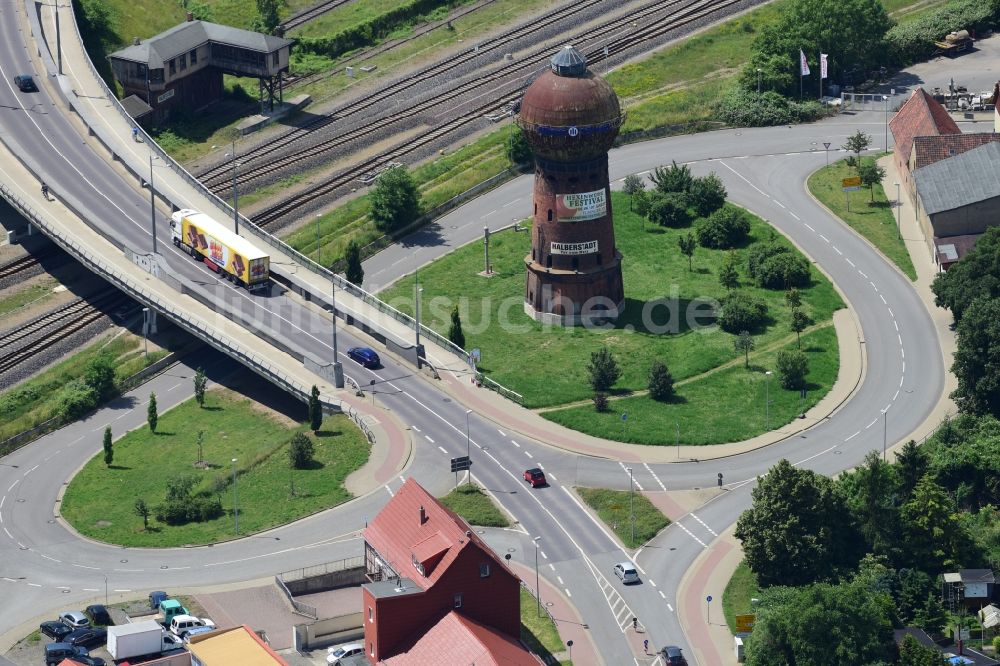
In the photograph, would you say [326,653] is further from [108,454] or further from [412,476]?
[108,454]

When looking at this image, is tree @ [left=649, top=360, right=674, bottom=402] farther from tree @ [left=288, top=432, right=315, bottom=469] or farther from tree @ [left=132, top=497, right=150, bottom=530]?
tree @ [left=132, top=497, right=150, bottom=530]

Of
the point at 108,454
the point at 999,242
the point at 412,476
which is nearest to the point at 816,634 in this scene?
the point at 412,476

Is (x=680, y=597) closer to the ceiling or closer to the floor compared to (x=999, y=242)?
closer to the floor

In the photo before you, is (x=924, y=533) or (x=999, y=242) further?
(x=999, y=242)

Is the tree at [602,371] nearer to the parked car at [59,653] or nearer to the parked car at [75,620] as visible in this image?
the parked car at [75,620]

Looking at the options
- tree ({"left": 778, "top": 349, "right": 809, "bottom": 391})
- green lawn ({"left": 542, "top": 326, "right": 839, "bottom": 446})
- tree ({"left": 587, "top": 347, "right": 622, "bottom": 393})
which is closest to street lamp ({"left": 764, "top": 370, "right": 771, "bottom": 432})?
green lawn ({"left": 542, "top": 326, "right": 839, "bottom": 446})
